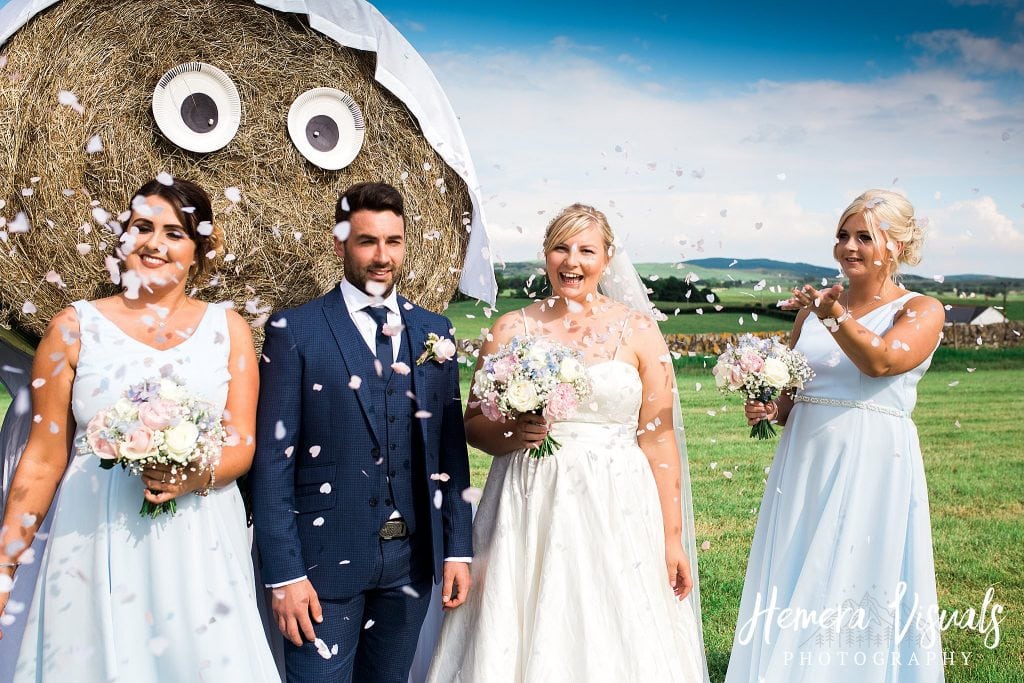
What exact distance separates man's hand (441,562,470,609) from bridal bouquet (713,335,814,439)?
1.41 metres

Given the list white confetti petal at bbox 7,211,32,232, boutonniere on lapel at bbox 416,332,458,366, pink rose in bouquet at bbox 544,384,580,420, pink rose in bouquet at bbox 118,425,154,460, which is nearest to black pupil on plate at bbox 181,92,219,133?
white confetti petal at bbox 7,211,32,232

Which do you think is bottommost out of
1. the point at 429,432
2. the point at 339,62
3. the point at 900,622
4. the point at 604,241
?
the point at 900,622

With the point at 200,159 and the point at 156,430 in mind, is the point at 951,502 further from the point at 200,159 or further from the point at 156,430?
the point at 156,430

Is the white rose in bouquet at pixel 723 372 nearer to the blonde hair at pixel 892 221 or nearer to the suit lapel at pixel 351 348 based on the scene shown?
the blonde hair at pixel 892 221

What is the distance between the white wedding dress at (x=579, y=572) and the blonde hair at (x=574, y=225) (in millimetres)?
531

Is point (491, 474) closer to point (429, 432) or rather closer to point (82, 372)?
point (429, 432)

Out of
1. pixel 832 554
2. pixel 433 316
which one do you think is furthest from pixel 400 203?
pixel 832 554

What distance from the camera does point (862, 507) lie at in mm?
3781

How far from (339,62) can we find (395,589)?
7.94 feet

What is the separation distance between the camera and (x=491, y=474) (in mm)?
3635

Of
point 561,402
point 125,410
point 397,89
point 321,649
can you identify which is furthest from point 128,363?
point 397,89

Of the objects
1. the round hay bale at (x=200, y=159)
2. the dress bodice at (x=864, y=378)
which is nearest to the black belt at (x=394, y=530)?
the round hay bale at (x=200, y=159)

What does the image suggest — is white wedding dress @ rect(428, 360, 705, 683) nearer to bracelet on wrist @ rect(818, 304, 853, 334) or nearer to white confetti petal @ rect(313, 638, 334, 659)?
white confetti petal @ rect(313, 638, 334, 659)

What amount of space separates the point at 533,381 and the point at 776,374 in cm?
119
